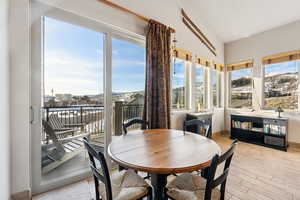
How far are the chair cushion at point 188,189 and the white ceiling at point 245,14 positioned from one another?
3.59 meters

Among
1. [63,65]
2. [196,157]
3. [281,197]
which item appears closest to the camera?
[196,157]

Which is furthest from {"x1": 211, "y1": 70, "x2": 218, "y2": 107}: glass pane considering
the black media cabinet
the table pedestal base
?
the table pedestal base

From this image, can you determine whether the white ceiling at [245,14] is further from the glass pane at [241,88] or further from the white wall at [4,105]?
the white wall at [4,105]

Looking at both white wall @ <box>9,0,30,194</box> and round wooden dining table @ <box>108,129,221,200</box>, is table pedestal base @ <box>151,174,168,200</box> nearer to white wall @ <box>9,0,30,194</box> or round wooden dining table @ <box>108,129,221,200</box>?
round wooden dining table @ <box>108,129,221,200</box>

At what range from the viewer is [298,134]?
3445mm

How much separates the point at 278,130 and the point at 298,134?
0.48 metres

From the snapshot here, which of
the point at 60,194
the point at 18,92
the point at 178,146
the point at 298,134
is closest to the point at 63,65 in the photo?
the point at 18,92

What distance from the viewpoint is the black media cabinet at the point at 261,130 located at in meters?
3.37

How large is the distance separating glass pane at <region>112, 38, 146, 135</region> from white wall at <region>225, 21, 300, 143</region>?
3.29 m

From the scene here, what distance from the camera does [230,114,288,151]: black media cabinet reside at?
3369mm

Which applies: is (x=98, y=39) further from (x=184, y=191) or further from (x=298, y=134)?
(x=298, y=134)

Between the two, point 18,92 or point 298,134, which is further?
point 298,134

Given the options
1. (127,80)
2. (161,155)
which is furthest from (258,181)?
(127,80)

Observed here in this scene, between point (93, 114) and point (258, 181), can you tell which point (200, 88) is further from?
point (93, 114)
